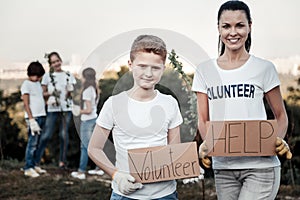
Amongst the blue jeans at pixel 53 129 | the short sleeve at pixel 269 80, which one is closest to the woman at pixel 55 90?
the blue jeans at pixel 53 129

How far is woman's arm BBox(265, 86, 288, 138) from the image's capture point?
73.3 inches

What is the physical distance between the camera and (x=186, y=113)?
1800mm

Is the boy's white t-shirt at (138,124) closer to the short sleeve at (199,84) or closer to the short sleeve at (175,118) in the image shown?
the short sleeve at (175,118)

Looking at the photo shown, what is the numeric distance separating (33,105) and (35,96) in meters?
0.08

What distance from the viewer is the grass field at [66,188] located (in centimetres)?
395

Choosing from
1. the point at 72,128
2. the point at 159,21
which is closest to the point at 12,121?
the point at 72,128

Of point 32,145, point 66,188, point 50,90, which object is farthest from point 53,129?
point 66,188

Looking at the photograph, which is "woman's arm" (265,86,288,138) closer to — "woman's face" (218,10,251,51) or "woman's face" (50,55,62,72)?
"woman's face" (218,10,251,51)

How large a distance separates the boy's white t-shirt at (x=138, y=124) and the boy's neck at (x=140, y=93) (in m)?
0.01

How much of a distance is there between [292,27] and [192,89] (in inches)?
112

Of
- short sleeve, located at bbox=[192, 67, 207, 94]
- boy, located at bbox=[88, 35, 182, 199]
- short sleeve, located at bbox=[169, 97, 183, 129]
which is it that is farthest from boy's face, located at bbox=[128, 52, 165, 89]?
short sleeve, located at bbox=[192, 67, 207, 94]

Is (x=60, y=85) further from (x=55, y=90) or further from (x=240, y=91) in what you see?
(x=240, y=91)

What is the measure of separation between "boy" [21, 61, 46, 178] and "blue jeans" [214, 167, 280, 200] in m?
2.74

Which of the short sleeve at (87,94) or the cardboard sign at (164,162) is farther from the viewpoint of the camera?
the short sleeve at (87,94)
